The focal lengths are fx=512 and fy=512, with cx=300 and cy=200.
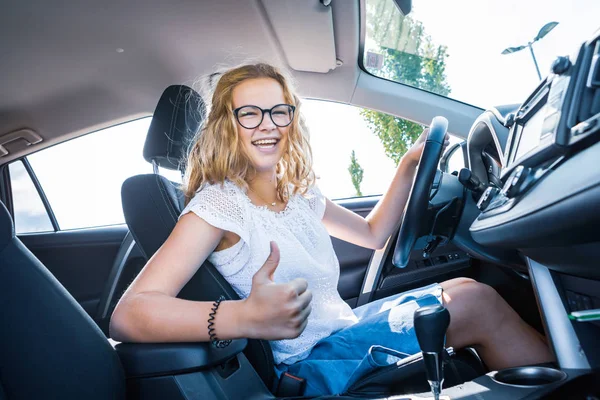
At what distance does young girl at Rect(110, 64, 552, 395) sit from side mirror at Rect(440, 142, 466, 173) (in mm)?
158

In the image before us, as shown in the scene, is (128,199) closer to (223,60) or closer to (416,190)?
(416,190)

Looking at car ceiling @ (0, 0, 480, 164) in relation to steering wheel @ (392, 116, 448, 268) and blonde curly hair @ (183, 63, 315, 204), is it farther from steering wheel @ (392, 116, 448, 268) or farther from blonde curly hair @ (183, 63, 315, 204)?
steering wheel @ (392, 116, 448, 268)

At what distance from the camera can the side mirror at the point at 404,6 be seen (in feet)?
5.87

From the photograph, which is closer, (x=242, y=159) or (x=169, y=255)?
(x=169, y=255)

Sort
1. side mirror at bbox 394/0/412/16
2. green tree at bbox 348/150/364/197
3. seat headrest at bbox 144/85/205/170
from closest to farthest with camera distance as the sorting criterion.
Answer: seat headrest at bbox 144/85/205/170, side mirror at bbox 394/0/412/16, green tree at bbox 348/150/364/197

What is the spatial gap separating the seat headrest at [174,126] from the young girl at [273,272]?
0.19 meters

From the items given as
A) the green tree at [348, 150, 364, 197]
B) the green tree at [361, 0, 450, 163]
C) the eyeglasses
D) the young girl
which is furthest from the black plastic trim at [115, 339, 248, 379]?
the green tree at [348, 150, 364, 197]

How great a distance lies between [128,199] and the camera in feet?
4.04

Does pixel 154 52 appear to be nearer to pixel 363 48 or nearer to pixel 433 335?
pixel 363 48

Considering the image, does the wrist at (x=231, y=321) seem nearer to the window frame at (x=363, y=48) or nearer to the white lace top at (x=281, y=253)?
the white lace top at (x=281, y=253)

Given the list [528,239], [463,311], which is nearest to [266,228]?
[463,311]

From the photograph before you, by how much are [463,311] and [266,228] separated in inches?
19.5

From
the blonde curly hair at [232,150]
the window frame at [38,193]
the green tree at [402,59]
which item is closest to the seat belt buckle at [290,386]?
the blonde curly hair at [232,150]

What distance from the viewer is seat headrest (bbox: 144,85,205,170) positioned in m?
1.54
